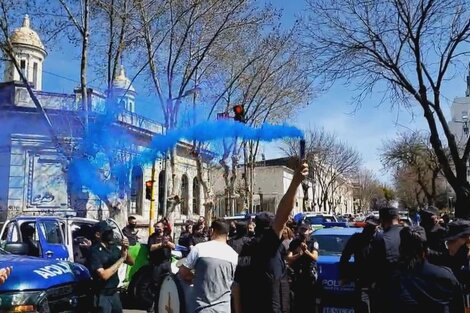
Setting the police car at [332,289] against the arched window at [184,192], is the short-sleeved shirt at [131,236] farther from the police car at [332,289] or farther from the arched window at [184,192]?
the arched window at [184,192]

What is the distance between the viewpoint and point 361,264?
22.1 ft

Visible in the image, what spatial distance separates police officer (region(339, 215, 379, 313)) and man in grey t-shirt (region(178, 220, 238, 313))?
7.45ft

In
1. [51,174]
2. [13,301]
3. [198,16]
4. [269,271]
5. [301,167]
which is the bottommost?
[13,301]

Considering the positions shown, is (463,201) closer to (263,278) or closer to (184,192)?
(263,278)

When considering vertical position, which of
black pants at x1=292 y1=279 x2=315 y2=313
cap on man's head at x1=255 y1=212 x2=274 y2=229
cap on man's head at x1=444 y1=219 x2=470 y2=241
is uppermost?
cap on man's head at x1=255 y1=212 x2=274 y2=229

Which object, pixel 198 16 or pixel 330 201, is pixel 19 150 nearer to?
pixel 198 16

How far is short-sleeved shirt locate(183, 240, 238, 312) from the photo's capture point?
4.83 m

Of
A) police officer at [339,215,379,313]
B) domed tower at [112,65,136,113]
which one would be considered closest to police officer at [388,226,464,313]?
police officer at [339,215,379,313]

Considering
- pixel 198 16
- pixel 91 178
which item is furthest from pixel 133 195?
pixel 198 16

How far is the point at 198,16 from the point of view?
18.8m

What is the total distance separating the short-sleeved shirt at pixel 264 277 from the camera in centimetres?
466

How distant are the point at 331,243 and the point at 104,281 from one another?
484cm

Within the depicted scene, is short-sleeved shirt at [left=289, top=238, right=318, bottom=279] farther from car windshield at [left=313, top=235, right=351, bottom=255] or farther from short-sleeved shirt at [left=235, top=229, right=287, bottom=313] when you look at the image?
short-sleeved shirt at [left=235, top=229, right=287, bottom=313]

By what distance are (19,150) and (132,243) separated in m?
15.6
